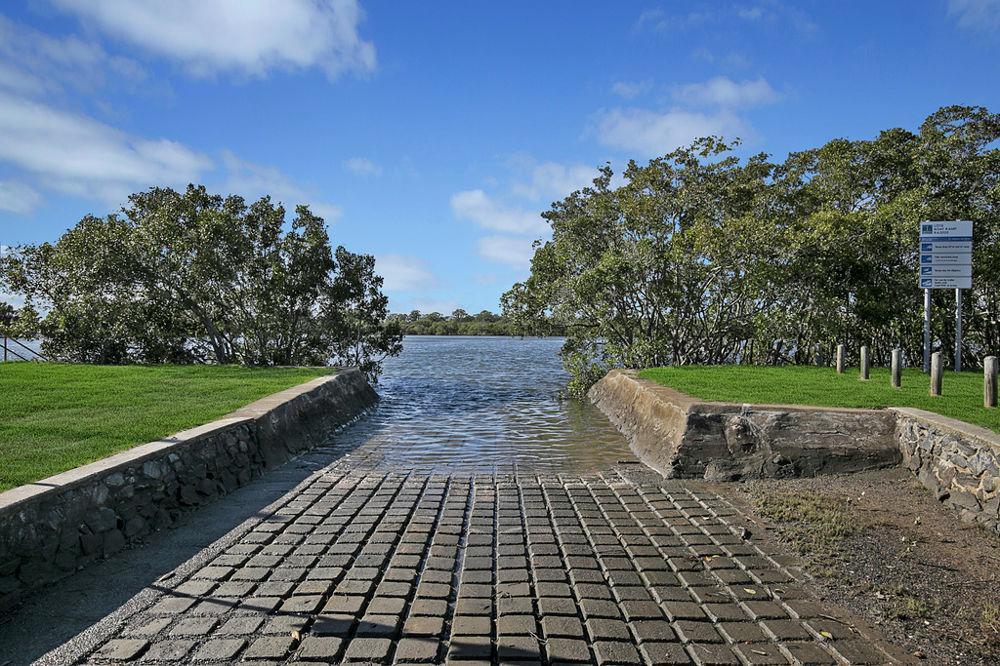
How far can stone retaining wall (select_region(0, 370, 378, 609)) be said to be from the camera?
12.2ft

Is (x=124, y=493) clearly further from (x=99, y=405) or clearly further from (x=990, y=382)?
(x=990, y=382)

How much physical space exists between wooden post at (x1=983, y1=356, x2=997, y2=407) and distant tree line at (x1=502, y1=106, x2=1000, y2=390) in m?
6.35

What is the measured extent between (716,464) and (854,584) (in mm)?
2937

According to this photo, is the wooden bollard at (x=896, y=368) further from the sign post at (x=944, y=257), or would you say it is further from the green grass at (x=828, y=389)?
the sign post at (x=944, y=257)

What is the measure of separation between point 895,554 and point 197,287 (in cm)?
1669

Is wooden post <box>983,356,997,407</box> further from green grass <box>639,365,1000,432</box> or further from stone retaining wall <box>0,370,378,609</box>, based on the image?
stone retaining wall <box>0,370,378,609</box>

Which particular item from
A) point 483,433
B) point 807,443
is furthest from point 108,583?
point 483,433

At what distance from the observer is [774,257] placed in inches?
548

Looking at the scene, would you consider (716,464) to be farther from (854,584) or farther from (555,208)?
(555,208)

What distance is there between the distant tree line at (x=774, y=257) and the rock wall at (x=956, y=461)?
7587 mm

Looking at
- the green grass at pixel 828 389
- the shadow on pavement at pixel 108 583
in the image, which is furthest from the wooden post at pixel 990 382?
the shadow on pavement at pixel 108 583

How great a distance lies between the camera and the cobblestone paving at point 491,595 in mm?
3010

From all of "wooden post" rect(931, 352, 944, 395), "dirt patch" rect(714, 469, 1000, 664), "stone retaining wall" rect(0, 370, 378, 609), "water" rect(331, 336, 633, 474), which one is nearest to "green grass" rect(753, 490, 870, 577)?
"dirt patch" rect(714, 469, 1000, 664)

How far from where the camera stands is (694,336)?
1582 cm
